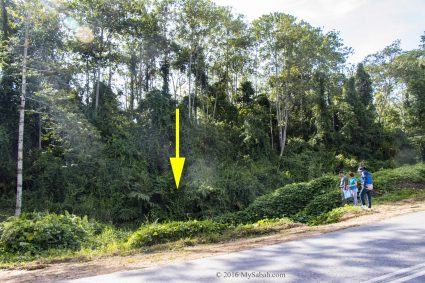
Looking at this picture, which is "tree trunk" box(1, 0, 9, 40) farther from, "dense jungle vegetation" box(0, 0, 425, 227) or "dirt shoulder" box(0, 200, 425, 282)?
"dirt shoulder" box(0, 200, 425, 282)

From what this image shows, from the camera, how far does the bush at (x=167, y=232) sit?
295 inches

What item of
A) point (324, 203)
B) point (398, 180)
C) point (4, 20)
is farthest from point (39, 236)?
point (4, 20)

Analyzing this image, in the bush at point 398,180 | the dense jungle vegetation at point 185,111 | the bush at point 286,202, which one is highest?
the dense jungle vegetation at point 185,111

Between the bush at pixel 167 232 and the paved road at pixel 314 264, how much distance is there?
2.44 metres

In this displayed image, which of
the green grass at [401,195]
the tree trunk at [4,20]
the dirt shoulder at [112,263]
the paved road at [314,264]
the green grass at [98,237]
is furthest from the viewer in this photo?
the tree trunk at [4,20]

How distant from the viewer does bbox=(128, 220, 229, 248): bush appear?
750 centimetres

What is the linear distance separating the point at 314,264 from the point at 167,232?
3931 millimetres

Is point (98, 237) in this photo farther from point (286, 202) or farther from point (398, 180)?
point (398, 180)

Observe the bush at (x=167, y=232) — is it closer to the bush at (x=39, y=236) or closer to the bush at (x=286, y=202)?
the bush at (x=39, y=236)

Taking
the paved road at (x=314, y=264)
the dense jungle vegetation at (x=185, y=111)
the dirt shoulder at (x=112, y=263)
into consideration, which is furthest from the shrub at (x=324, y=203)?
the paved road at (x=314, y=264)

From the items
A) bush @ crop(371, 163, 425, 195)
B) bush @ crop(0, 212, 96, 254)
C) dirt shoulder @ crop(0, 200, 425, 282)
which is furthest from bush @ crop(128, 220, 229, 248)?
bush @ crop(371, 163, 425, 195)

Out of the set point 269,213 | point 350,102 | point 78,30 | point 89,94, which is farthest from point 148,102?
point 350,102

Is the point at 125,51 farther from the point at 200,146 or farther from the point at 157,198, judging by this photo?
the point at 157,198

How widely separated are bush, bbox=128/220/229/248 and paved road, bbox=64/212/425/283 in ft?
8.01
